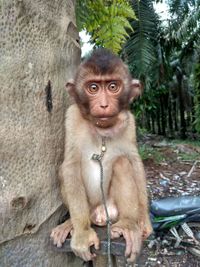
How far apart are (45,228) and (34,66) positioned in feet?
2.27

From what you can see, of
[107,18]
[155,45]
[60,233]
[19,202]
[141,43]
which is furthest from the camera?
[155,45]

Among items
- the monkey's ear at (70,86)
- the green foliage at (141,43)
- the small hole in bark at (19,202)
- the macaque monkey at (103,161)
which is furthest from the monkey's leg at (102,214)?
the green foliage at (141,43)

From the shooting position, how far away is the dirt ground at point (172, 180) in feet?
18.2

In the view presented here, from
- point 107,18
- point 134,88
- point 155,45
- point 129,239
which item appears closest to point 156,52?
point 155,45

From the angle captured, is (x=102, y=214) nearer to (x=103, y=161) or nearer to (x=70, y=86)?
(x=103, y=161)

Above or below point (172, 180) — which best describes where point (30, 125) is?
above

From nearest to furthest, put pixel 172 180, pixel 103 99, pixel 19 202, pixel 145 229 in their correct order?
pixel 19 202, pixel 103 99, pixel 145 229, pixel 172 180

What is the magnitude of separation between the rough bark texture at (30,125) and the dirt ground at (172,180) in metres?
3.41

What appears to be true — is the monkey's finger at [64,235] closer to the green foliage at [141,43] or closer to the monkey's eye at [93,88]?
the monkey's eye at [93,88]

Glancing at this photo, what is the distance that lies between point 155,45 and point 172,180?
15.2 feet

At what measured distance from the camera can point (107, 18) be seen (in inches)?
104

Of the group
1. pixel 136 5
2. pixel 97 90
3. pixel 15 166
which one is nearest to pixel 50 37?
pixel 97 90

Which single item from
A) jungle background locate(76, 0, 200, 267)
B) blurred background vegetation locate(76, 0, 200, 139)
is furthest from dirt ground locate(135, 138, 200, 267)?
blurred background vegetation locate(76, 0, 200, 139)

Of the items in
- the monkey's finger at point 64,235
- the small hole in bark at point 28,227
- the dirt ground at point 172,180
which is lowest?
the dirt ground at point 172,180
